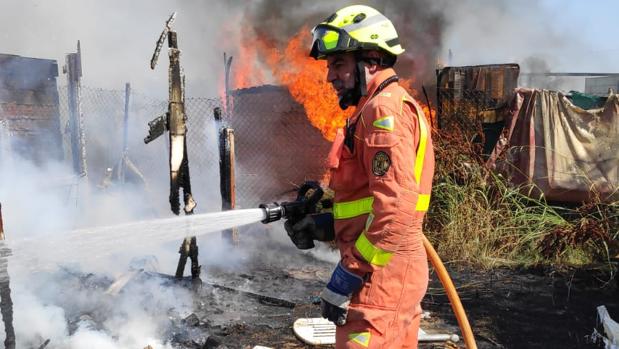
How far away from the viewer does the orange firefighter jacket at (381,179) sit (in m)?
2.11

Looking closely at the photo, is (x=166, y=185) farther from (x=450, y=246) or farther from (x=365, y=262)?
(x=365, y=262)

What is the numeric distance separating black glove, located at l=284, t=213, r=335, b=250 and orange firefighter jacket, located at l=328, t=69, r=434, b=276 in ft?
0.56

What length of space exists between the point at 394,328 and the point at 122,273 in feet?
11.6

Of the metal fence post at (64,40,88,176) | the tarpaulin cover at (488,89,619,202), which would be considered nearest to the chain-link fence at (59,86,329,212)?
the metal fence post at (64,40,88,176)

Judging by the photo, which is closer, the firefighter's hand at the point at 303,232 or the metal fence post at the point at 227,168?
the firefighter's hand at the point at 303,232

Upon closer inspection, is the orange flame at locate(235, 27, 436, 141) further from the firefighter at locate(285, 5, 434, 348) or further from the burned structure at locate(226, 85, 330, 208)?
the firefighter at locate(285, 5, 434, 348)

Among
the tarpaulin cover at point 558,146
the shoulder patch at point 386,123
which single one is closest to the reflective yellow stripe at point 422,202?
the shoulder patch at point 386,123

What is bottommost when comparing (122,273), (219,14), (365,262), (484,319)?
(484,319)

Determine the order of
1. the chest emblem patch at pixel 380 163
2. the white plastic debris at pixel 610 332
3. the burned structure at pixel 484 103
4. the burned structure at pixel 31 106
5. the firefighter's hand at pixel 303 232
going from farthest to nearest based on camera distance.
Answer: the burned structure at pixel 31 106 → the burned structure at pixel 484 103 → the white plastic debris at pixel 610 332 → the firefighter's hand at pixel 303 232 → the chest emblem patch at pixel 380 163

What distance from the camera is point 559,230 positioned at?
6387 millimetres

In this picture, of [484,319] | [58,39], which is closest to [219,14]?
[58,39]

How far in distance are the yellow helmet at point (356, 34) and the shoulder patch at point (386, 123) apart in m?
0.43

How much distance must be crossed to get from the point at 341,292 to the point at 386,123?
0.82 metres

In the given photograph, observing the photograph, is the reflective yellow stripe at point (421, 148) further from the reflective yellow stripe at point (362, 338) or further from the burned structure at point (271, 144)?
the burned structure at point (271, 144)
